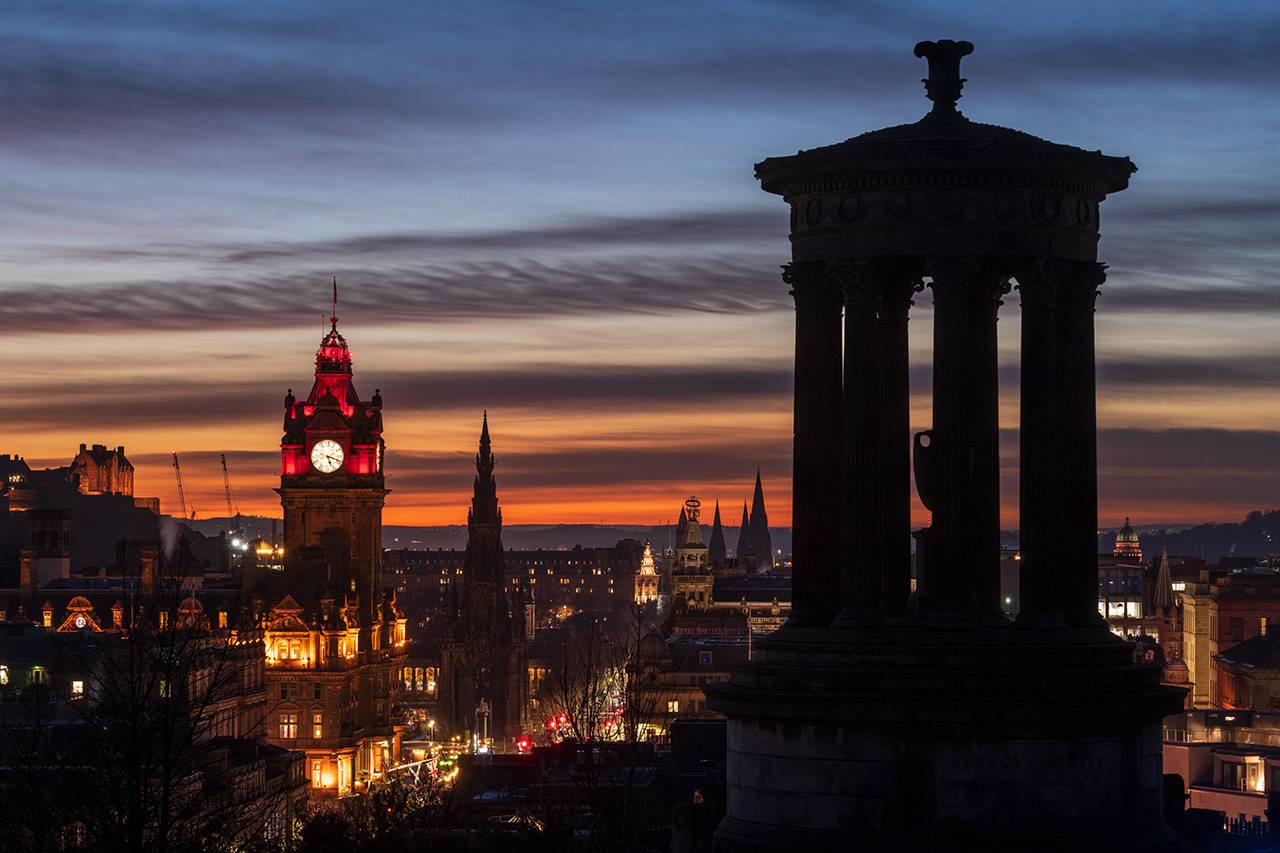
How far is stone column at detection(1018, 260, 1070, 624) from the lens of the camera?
63.5 metres

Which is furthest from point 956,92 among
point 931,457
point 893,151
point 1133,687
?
point 1133,687

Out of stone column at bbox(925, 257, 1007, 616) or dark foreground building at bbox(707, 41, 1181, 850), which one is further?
stone column at bbox(925, 257, 1007, 616)

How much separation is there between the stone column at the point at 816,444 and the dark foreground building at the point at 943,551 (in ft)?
0.13

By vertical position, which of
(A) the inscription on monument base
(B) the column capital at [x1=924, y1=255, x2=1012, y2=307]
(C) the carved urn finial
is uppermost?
(C) the carved urn finial

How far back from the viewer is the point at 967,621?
6241 cm

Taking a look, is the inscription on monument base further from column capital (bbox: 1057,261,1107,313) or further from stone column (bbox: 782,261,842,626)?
column capital (bbox: 1057,261,1107,313)

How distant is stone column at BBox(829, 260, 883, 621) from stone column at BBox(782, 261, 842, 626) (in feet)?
2.75

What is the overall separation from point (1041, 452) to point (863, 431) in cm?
366

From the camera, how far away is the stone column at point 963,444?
62.6 metres

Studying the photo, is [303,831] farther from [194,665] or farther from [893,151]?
[893,151]

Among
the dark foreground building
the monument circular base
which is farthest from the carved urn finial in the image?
the monument circular base

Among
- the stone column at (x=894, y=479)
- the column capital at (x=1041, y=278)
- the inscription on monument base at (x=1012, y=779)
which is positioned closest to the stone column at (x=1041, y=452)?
the column capital at (x=1041, y=278)

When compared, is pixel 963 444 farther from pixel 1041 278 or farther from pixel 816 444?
pixel 1041 278

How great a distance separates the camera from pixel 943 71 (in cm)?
6650
